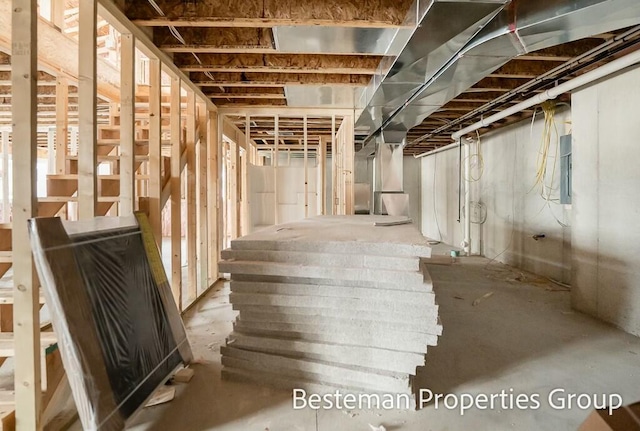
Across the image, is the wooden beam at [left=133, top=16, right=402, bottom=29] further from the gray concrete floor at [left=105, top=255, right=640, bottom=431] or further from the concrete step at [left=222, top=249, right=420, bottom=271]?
the gray concrete floor at [left=105, top=255, right=640, bottom=431]

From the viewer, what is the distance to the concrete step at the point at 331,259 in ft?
5.63

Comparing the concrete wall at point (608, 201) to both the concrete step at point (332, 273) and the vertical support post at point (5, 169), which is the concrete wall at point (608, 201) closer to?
the concrete step at point (332, 273)

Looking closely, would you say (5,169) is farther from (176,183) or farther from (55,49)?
(176,183)

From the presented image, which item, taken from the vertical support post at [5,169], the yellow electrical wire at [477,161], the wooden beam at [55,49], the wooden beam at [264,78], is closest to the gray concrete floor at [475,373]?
the wooden beam at [264,78]

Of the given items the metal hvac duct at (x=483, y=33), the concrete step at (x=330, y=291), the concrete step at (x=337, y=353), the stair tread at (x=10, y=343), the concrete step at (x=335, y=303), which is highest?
the metal hvac duct at (x=483, y=33)

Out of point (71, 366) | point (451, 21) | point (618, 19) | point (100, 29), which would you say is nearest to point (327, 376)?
point (71, 366)

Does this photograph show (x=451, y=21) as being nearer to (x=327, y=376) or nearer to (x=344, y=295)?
(x=344, y=295)

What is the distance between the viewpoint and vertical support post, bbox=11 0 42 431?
1425mm

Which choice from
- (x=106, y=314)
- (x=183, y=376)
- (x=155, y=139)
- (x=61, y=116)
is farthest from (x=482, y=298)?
(x=61, y=116)

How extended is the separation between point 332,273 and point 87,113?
1.64 metres

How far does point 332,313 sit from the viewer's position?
5.96 feet

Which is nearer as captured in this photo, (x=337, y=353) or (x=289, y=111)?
(x=337, y=353)

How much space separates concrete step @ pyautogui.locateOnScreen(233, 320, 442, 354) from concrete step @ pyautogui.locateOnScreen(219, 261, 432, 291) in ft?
0.86

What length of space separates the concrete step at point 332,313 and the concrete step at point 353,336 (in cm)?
6
